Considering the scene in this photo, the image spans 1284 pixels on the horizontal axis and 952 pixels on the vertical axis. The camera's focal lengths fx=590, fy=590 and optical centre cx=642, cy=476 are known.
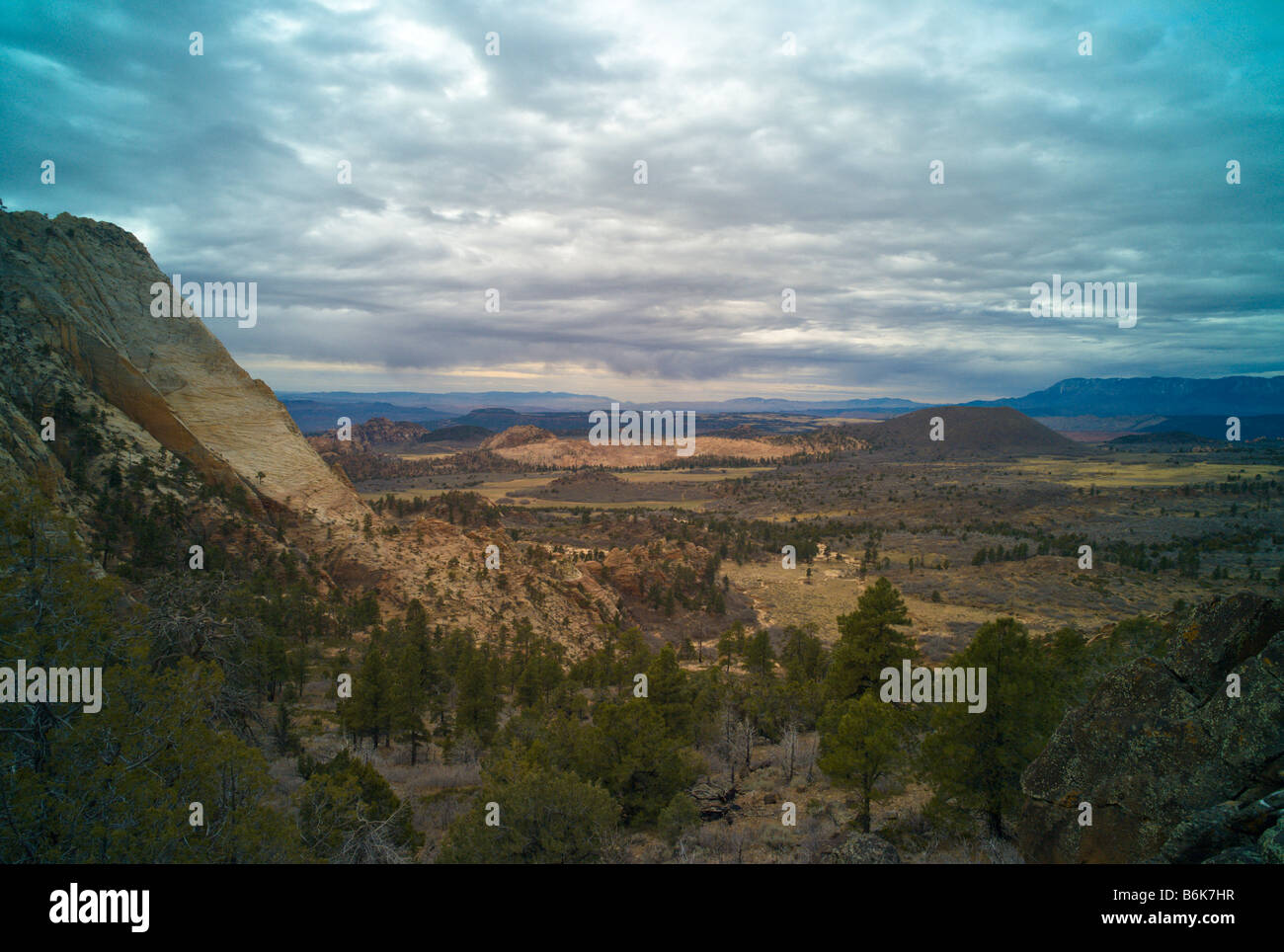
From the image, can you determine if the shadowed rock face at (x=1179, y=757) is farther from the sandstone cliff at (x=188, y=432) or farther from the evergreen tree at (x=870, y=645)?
the sandstone cliff at (x=188, y=432)

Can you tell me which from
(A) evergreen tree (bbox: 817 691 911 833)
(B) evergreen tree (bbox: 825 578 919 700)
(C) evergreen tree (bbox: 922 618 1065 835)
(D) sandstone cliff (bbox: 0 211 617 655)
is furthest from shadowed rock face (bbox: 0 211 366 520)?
(C) evergreen tree (bbox: 922 618 1065 835)

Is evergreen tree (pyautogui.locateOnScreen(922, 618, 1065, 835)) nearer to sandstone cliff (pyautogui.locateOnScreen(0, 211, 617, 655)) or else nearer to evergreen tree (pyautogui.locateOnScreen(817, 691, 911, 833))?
evergreen tree (pyautogui.locateOnScreen(817, 691, 911, 833))

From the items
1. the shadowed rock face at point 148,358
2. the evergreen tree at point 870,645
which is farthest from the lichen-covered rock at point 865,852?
the shadowed rock face at point 148,358

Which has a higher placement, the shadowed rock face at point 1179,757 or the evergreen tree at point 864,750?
the shadowed rock face at point 1179,757

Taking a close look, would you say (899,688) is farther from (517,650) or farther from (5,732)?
(5,732)

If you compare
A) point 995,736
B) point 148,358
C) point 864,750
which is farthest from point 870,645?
point 148,358

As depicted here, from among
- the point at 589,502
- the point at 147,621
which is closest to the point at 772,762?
the point at 147,621
